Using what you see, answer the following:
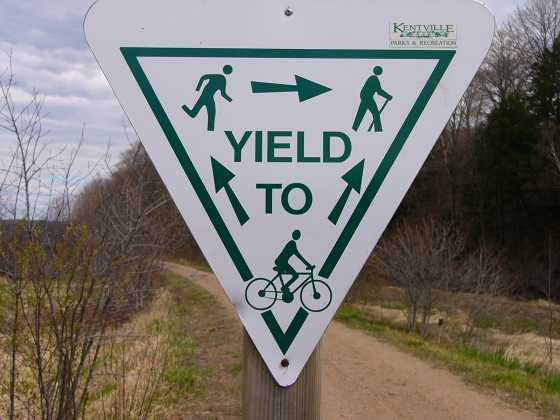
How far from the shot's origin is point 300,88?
59.4 inches

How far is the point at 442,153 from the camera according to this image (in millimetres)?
47438

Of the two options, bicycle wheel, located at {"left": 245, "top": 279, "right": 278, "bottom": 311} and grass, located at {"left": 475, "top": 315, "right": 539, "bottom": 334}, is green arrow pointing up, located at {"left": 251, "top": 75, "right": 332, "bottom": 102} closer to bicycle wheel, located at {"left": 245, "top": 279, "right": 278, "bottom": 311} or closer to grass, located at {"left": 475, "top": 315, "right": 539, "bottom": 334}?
bicycle wheel, located at {"left": 245, "top": 279, "right": 278, "bottom": 311}

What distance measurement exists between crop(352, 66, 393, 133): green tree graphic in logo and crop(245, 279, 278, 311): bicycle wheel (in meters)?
0.45

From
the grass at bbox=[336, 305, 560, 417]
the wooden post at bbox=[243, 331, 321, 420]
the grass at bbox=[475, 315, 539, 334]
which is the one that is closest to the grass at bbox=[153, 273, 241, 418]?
the grass at bbox=[336, 305, 560, 417]

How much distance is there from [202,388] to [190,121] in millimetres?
8693

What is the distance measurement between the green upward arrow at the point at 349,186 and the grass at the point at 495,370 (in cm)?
807

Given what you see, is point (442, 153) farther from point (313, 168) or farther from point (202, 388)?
point (313, 168)

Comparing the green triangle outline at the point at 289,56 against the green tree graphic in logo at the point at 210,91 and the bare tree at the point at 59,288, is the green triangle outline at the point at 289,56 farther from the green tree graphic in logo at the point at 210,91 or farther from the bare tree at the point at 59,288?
the bare tree at the point at 59,288

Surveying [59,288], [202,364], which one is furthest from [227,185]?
[202,364]

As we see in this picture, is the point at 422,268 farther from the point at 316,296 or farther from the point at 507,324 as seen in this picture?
the point at 316,296

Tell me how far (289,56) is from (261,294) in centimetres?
57

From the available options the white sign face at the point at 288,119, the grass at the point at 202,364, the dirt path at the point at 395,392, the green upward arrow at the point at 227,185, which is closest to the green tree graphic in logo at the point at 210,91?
the white sign face at the point at 288,119

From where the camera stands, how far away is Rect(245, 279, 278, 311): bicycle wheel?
1.49 m

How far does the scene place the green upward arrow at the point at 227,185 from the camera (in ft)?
4.94
